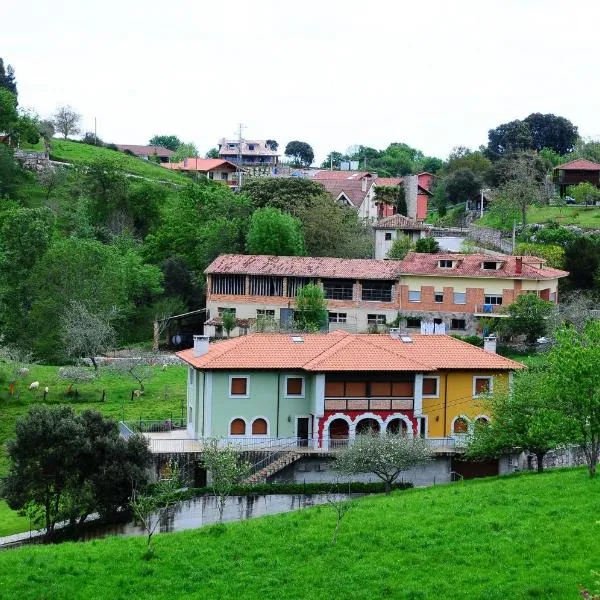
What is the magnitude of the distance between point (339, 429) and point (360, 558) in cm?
1817

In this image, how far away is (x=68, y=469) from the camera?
43.9 m

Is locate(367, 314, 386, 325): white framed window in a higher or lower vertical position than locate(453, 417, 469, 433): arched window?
higher

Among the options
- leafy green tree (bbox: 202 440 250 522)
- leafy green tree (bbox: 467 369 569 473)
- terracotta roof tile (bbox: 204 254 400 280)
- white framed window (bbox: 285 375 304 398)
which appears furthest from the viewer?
terracotta roof tile (bbox: 204 254 400 280)

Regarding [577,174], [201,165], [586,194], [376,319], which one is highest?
[201,165]

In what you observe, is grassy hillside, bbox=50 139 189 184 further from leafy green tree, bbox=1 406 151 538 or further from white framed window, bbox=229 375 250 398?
leafy green tree, bbox=1 406 151 538

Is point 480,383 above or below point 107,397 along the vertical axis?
above

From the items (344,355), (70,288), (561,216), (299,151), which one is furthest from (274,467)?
(299,151)

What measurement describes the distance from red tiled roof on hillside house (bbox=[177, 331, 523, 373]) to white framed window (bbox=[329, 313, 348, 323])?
23406 mm

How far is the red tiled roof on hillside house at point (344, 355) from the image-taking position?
52.7 m

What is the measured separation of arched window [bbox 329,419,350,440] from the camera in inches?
2085

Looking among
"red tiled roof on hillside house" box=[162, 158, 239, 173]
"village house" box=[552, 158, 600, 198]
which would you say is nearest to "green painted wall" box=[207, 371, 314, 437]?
"village house" box=[552, 158, 600, 198]

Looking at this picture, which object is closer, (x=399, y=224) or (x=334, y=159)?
(x=399, y=224)

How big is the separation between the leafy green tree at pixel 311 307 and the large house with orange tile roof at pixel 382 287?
4.57ft

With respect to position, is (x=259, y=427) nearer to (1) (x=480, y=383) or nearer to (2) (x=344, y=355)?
(2) (x=344, y=355)
